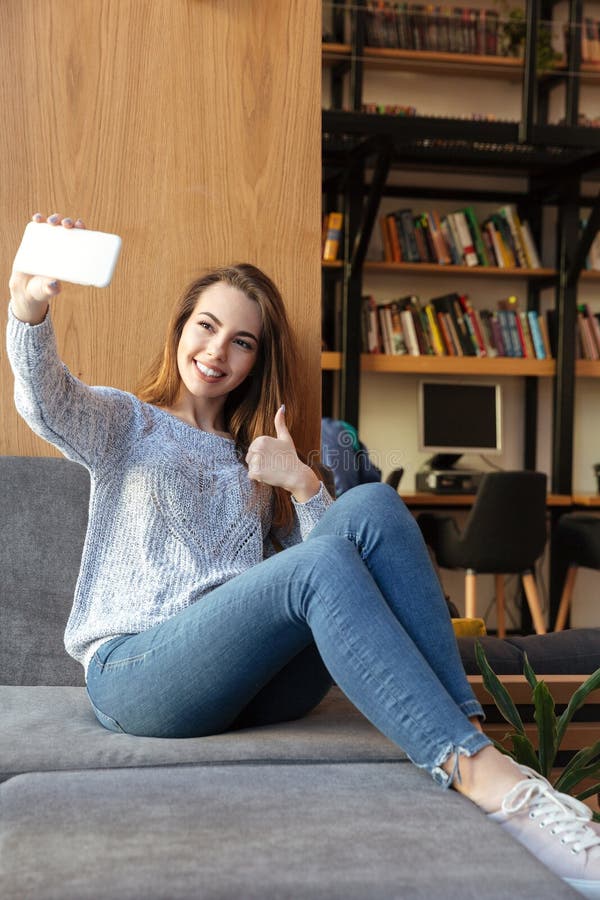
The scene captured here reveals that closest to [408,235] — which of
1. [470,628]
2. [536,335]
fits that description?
[536,335]

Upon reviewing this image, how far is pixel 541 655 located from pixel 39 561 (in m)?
0.94

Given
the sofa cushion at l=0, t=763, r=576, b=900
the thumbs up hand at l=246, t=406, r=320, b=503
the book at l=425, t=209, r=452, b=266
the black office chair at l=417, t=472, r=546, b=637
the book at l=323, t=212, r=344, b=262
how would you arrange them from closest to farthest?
the sofa cushion at l=0, t=763, r=576, b=900 < the thumbs up hand at l=246, t=406, r=320, b=503 < the black office chair at l=417, t=472, r=546, b=637 < the book at l=323, t=212, r=344, b=262 < the book at l=425, t=209, r=452, b=266

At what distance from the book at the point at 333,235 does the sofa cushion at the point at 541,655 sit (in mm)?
3514

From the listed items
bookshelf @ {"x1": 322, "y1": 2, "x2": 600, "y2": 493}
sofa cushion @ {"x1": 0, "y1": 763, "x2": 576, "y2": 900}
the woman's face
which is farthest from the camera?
bookshelf @ {"x1": 322, "y1": 2, "x2": 600, "y2": 493}

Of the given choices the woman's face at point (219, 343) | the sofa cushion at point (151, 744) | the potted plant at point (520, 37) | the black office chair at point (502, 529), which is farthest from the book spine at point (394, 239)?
the sofa cushion at point (151, 744)

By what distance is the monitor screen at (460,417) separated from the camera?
537cm

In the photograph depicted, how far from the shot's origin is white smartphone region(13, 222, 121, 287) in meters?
1.46

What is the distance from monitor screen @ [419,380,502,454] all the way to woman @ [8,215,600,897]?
3.38m

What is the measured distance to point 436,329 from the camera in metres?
5.29

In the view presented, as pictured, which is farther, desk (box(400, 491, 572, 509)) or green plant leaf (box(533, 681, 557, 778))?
desk (box(400, 491, 572, 509))

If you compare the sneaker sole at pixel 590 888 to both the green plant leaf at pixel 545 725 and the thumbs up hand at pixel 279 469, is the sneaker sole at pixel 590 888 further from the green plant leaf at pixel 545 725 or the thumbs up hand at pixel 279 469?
the thumbs up hand at pixel 279 469

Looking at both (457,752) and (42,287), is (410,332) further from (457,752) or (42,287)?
(457,752)

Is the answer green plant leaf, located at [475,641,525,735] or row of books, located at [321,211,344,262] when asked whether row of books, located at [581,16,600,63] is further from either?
green plant leaf, located at [475,641,525,735]

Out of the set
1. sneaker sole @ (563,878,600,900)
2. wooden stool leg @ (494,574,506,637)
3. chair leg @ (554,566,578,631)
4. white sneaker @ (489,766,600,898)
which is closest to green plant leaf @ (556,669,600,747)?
white sneaker @ (489,766,600,898)
